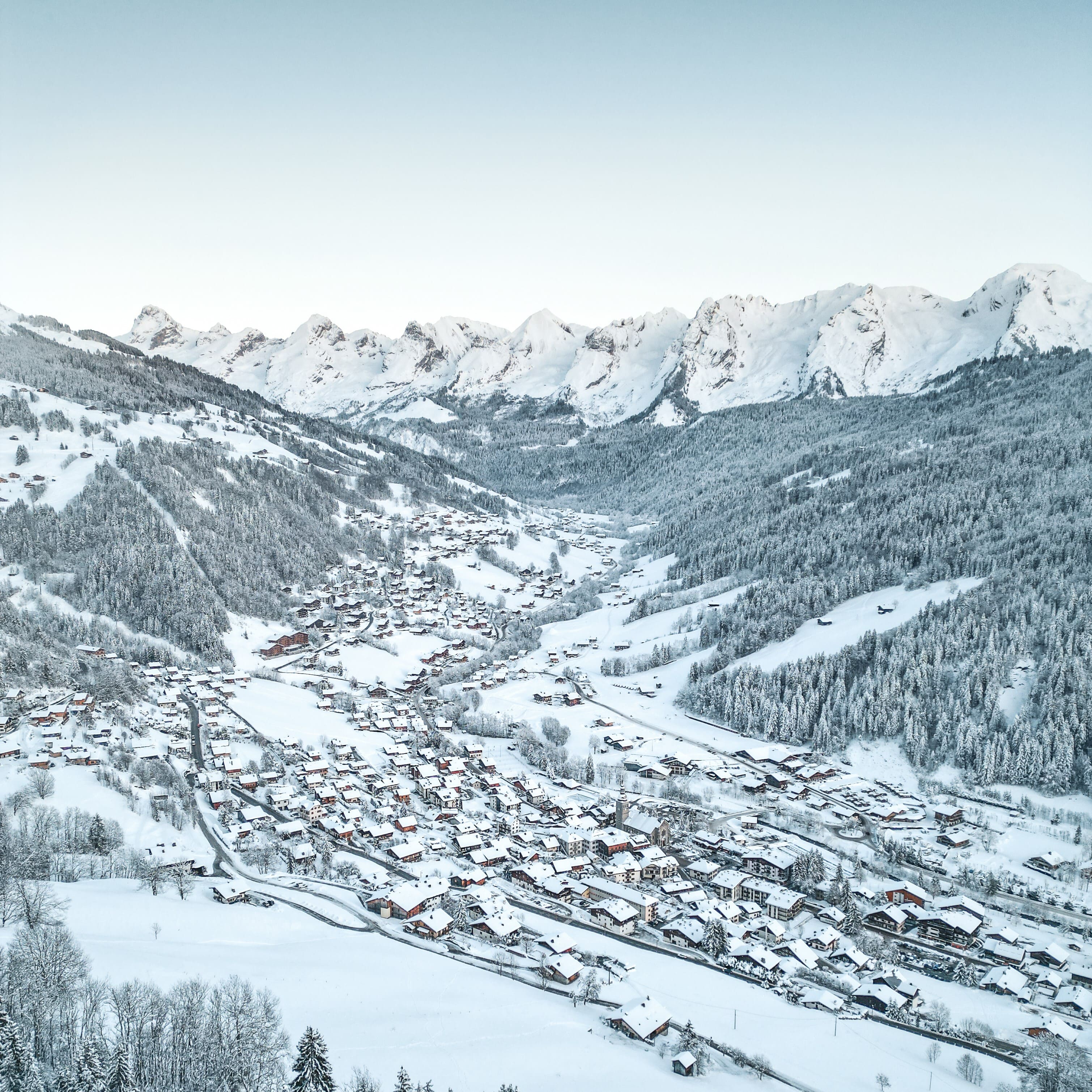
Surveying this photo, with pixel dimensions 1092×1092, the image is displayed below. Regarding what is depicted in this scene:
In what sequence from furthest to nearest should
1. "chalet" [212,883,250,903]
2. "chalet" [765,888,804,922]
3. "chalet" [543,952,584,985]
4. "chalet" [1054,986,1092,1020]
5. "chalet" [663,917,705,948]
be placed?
1. "chalet" [765,888,804,922]
2. "chalet" [663,917,705,948]
3. "chalet" [212,883,250,903]
4. "chalet" [543,952,584,985]
5. "chalet" [1054,986,1092,1020]

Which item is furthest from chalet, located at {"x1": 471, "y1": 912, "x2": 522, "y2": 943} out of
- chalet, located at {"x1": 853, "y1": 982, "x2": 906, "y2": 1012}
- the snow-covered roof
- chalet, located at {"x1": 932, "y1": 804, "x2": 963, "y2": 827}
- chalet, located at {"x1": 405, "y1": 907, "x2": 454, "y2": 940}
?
chalet, located at {"x1": 932, "y1": 804, "x2": 963, "y2": 827}

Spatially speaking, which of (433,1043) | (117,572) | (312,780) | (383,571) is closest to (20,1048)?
(433,1043)

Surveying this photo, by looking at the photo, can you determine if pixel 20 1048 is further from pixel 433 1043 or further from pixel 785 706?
pixel 785 706

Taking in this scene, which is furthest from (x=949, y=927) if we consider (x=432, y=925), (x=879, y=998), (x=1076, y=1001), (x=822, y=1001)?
(x=432, y=925)

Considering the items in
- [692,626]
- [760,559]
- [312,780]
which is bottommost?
[312,780]

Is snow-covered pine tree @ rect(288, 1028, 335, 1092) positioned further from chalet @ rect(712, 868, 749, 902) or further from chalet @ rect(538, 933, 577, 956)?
chalet @ rect(712, 868, 749, 902)

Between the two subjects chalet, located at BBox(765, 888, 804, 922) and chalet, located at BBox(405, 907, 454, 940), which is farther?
chalet, located at BBox(765, 888, 804, 922)

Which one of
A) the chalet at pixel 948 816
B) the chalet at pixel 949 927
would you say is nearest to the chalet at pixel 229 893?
the chalet at pixel 949 927
